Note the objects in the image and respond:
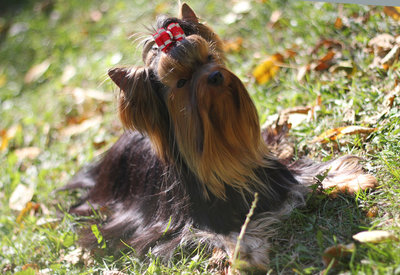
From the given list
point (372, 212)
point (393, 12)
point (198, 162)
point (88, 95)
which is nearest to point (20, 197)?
point (88, 95)

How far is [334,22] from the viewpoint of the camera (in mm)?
4137

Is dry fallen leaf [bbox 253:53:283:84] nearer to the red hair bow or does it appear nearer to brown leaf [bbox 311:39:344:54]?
brown leaf [bbox 311:39:344:54]

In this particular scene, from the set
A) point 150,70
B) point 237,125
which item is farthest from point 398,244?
point 150,70

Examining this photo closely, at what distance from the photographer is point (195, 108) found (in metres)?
2.43

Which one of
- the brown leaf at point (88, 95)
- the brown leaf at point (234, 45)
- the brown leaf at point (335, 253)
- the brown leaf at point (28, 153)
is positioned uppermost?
the brown leaf at point (88, 95)

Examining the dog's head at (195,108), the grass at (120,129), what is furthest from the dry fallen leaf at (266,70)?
the dog's head at (195,108)

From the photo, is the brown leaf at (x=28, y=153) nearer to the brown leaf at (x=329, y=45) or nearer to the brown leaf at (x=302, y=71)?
the brown leaf at (x=302, y=71)

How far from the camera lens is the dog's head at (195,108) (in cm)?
245

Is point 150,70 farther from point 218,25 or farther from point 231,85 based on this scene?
point 218,25

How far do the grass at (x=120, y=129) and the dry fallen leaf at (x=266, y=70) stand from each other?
0.04 metres

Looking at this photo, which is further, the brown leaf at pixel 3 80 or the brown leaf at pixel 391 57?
the brown leaf at pixel 3 80

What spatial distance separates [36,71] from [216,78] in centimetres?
417

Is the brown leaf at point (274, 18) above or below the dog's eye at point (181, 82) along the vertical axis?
below

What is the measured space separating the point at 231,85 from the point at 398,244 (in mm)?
1113
